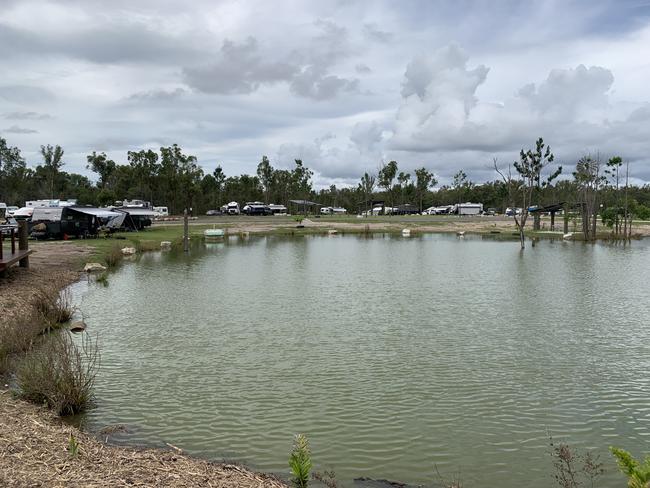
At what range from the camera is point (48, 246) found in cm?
3606

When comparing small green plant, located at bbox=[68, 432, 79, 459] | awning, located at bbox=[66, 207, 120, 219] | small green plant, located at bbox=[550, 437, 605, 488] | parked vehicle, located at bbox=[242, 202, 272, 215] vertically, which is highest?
parked vehicle, located at bbox=[242, 202, 272, 215]

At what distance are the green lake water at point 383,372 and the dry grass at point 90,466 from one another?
70cm

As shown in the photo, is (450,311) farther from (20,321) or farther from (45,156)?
(45,156)

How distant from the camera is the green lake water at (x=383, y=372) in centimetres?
851

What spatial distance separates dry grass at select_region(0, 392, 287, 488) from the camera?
20.7 ft

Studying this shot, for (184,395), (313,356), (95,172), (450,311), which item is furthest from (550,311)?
(95,172)

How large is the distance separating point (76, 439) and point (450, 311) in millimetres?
13770

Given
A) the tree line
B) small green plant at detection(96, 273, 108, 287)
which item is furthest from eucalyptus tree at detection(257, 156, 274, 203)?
small green plant at detection(96, 273, 108, 287)

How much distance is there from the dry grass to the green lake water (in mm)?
697

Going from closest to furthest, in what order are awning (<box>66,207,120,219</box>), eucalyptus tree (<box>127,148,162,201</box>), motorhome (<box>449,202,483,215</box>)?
1. awning (<box>66,207,120,219</box>)
2. eucalyptus tree (<box>127,148,162,201</box>)
3. motorhome (<box>449,202,483,215</box>)

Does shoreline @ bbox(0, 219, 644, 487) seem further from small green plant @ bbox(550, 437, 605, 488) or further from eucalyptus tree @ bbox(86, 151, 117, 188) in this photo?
eucalyptus tree @ bbox(86, 151, 117, 188)

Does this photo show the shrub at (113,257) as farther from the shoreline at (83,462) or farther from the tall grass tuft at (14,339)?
the shoreline at (83,462)

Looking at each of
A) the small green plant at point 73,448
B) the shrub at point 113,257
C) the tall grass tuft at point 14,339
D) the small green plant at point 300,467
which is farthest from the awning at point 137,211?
the small green plant at point 300,467

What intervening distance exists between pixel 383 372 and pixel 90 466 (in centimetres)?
683
